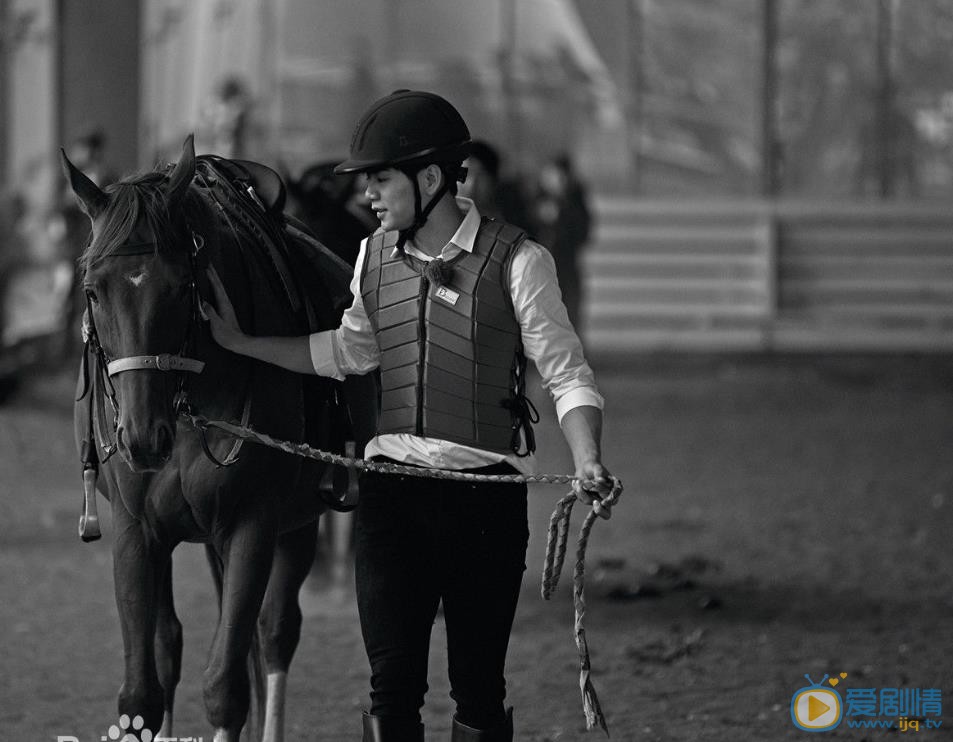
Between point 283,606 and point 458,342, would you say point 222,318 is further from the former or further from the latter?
point 283,606

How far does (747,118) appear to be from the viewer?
2161 centimetres

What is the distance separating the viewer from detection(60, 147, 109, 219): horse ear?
13.0ft

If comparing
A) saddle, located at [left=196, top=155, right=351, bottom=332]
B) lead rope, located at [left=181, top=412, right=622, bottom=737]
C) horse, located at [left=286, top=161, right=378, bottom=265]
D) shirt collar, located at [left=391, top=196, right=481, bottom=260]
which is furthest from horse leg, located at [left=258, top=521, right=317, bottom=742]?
horse, located at [left=286, top=161, right=378, bottom=265]

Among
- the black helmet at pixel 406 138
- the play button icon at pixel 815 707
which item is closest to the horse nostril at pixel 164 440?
the black helmet at pixel 406 138

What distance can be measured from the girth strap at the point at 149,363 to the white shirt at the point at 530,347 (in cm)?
48

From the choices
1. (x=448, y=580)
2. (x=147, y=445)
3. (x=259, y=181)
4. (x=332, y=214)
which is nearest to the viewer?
(x=147, y=445)

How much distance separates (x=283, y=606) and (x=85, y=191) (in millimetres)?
1788

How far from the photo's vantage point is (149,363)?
3922 mm

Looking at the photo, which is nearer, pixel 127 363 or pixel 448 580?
pixel 127 363

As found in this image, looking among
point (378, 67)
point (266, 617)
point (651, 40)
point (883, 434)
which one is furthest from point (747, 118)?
point (266, 617)

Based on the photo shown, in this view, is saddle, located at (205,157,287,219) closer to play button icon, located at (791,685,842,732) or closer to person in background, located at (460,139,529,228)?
play button icon, located at (791,685,842,732)

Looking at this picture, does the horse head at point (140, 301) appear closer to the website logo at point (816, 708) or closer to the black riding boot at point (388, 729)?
the black riding boot at point (388, 729)

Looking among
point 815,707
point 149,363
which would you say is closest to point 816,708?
point 815,707

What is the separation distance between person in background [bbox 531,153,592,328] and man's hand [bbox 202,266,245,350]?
41.3ft
